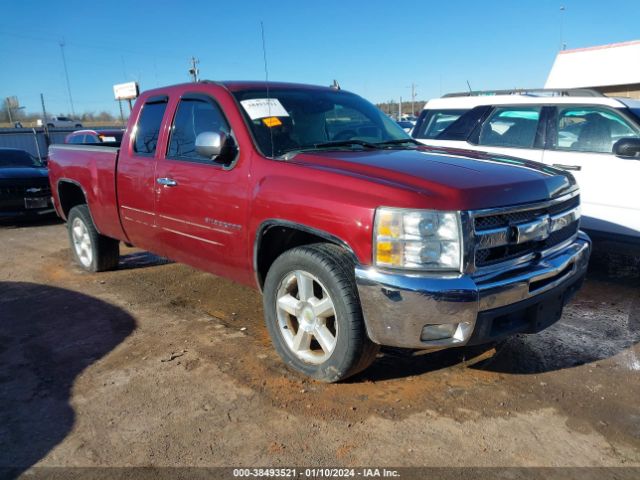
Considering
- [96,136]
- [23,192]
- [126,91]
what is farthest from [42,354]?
[126,91]

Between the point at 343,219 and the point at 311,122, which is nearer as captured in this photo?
the point at 343,219

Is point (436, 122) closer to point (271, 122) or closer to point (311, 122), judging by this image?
point (311, 122)

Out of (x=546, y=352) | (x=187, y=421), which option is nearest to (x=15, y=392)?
(x=187, y=421)

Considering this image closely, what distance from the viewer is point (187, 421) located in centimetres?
284

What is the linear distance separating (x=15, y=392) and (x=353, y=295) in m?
2.25

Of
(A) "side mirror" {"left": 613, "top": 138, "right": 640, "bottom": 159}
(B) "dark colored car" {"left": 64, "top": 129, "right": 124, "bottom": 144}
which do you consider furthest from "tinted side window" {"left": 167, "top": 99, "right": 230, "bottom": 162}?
(B) "dark colored car" {"left": 64, "top": 129, "right": 124, "bottom": 144}

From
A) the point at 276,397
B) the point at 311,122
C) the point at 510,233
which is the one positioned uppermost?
the point at 311,122

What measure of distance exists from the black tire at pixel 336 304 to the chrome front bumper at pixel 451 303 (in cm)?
11

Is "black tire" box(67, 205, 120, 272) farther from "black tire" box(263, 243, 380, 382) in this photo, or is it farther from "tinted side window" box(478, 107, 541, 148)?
"tinted side window" box(478, 107, 541, 148)

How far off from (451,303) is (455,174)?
2.67 ft

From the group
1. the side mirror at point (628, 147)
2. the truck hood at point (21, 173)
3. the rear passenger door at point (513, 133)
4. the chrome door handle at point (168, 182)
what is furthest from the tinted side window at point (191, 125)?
the truck hood at point (21, 173)

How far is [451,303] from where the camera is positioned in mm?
2551

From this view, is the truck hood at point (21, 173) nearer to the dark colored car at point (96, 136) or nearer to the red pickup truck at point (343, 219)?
the dark colored car at point (96, 136)

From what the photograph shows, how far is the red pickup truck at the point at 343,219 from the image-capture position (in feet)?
8.57
